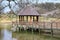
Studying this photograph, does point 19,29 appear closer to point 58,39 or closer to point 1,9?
point 58,39

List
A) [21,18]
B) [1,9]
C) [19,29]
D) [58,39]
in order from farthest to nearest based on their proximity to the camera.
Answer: [1,9]
[21,18]
[19,29]
[58,39]

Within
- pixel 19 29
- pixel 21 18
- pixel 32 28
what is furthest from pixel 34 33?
pixel 21 18

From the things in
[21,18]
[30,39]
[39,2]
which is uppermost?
[39,2]

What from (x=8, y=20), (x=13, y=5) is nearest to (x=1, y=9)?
(x=13, y=5)

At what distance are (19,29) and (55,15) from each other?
1900 centimetres

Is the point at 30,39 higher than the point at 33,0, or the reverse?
the point at 33,0

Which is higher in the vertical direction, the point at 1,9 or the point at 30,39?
the point at 1,9

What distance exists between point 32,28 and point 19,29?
317 centimetres

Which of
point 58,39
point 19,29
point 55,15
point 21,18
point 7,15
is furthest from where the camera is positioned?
point 7,15

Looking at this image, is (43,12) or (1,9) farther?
(1,9)

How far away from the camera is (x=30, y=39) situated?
89.8 ft

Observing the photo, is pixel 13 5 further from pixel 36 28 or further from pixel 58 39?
pixel 58 39

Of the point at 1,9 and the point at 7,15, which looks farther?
the point at 1,9

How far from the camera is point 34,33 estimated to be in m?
32.3
